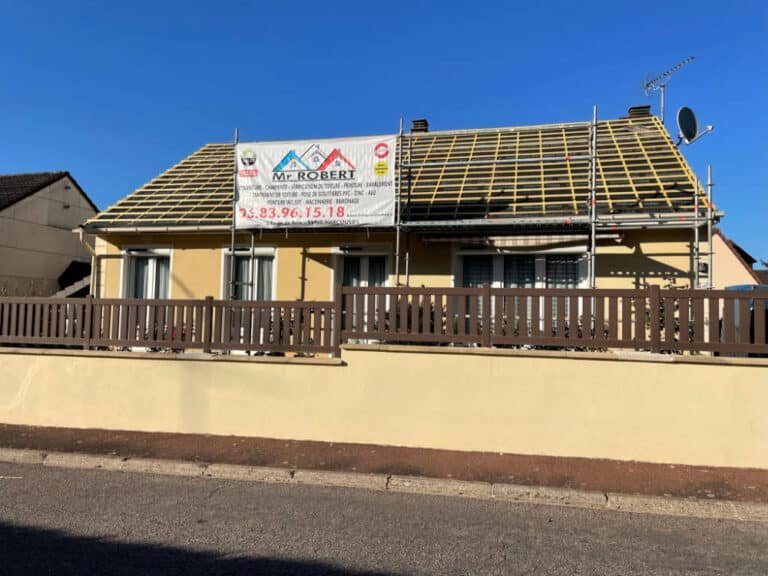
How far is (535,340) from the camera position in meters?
6.51

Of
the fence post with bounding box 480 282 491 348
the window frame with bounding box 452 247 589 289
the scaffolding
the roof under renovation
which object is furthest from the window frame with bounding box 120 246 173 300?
the fence post with bounding box 480 282 491 348

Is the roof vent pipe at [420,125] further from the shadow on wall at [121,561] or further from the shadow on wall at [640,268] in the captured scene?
the shadow on wall at [121,561]

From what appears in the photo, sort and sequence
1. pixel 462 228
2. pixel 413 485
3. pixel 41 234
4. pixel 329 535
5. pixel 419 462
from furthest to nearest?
1. pixel 41 234
2. pixel 462 228
3. pixel 419 462
4. pixel 413 485
5. pixel 329 535

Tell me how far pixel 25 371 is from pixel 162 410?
88.2 inches

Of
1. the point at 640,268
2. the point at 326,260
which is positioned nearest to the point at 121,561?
the point at 326,260

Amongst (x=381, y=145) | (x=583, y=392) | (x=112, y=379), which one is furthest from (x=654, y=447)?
(x=112, y=379)

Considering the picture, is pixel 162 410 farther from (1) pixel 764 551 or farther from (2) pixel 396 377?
(1) pixel 764 551

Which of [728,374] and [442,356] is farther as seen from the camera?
[442,356]

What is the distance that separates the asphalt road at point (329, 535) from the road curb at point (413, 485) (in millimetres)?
126

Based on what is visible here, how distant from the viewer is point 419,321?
272 inches

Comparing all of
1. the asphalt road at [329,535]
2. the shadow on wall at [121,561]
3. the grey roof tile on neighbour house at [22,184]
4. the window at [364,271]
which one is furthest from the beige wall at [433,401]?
the grey roof tile on neighbour house at [22,184]

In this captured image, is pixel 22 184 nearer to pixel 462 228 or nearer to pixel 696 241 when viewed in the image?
pixel 462 228

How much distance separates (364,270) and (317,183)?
7.23 ft

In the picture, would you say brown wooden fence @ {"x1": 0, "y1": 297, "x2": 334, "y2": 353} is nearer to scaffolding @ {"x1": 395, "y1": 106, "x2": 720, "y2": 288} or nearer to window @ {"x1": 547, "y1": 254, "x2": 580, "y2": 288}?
scaffolding @ {"x1": 395, "y1": 106, "x2": 720, "y2": 288}
